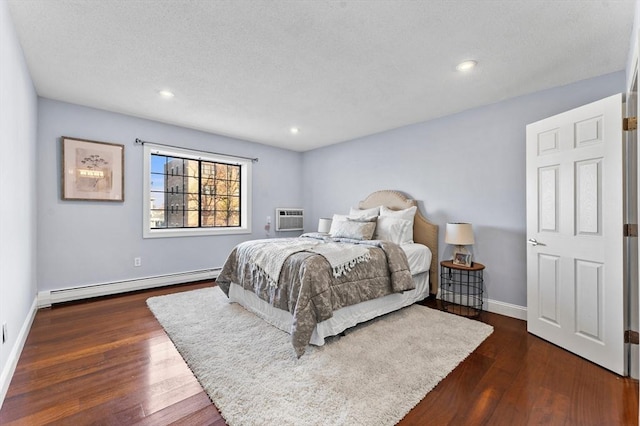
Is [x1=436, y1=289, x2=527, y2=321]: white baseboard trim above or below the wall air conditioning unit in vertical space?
below

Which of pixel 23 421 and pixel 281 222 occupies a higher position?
pixel 281 222

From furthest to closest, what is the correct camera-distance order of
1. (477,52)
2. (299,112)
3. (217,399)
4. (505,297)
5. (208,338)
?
1. (299,112)
2. (505,297)
3. (208,338)
4. (477,52)
5. (217,399)

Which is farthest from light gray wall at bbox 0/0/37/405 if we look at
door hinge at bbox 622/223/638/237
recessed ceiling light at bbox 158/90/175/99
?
door hinge at bbox 622/223/638/237

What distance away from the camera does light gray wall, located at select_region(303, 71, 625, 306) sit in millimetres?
3031

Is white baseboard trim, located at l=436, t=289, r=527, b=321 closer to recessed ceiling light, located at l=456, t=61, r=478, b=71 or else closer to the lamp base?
the lamp base

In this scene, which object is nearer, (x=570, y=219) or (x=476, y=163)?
(x=570, y=219)

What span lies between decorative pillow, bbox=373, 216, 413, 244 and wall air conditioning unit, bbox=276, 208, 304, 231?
230 cm

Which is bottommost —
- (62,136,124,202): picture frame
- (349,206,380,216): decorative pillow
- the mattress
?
the mattress

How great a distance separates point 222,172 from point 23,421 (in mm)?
3986

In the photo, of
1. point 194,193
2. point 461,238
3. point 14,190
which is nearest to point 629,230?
point 461,238

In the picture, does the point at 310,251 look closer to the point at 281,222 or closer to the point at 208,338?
the point at 208,338

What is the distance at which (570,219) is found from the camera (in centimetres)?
231

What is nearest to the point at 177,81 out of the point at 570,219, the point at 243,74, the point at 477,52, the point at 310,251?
the point at 243,74

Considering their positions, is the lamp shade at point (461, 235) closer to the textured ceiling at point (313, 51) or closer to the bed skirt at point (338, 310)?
the bed skirt at point (338, 310)
